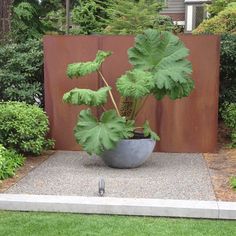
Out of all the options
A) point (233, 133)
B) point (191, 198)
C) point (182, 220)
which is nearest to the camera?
point (182, 220)

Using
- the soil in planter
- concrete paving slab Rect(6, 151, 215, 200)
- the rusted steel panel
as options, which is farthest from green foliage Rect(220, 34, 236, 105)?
the soil in planter

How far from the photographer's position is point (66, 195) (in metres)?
6.03

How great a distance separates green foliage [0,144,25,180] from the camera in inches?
267

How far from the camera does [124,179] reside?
6820 millimetres

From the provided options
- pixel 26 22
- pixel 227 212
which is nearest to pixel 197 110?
pixel 227 212

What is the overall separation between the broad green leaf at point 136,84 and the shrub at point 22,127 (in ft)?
5.31

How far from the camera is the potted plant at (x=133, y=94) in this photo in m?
7.07

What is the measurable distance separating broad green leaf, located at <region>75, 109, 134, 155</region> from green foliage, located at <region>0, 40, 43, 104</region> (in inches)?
85.2

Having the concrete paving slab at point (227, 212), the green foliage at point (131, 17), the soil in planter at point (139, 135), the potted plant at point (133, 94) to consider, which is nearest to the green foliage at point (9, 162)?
the potted plant at point (133, 94)

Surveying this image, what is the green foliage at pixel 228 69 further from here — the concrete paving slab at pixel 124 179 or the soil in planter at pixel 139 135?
the soil in planter at pixel 139 135

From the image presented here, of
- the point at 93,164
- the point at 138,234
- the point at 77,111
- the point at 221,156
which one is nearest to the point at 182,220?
the point at 138,234

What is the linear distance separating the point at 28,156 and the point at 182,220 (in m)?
3.79

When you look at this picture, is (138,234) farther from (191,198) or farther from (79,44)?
(79,44)

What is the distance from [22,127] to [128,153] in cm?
169
